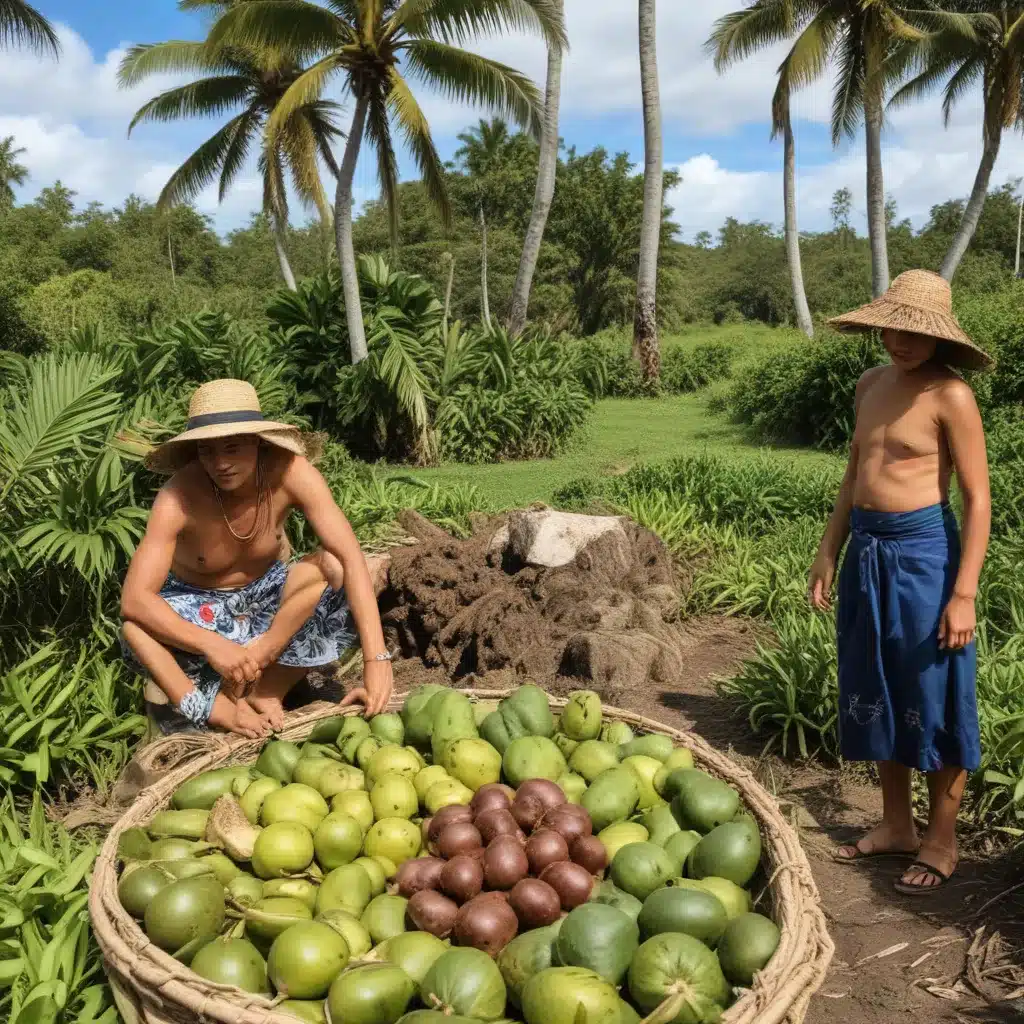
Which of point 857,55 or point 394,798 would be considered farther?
point 857,55

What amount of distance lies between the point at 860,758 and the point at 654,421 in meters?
11.7

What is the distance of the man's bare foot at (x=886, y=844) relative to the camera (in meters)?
3.22

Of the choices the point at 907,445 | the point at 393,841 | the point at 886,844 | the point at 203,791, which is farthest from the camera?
the point at 886,844

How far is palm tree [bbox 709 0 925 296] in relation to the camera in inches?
679

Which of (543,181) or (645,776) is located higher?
(543,181)

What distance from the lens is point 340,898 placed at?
217 cm

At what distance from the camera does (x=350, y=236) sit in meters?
12.0

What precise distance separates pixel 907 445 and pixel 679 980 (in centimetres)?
179

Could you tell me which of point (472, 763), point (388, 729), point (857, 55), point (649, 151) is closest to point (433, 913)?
point (472, 763)

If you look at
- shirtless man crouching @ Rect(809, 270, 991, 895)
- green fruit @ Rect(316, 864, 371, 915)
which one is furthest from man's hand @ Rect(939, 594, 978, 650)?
green fruit @ Rect(316, 864, 371, 915)

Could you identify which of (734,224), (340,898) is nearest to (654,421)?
(340,898)

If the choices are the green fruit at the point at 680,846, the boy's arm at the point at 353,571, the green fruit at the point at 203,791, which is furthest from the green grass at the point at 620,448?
the green fruit at the point at 680,846

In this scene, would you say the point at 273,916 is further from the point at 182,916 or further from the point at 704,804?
the point at 704,804

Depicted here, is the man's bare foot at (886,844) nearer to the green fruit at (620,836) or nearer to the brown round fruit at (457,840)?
the green fruit at (620,836)
